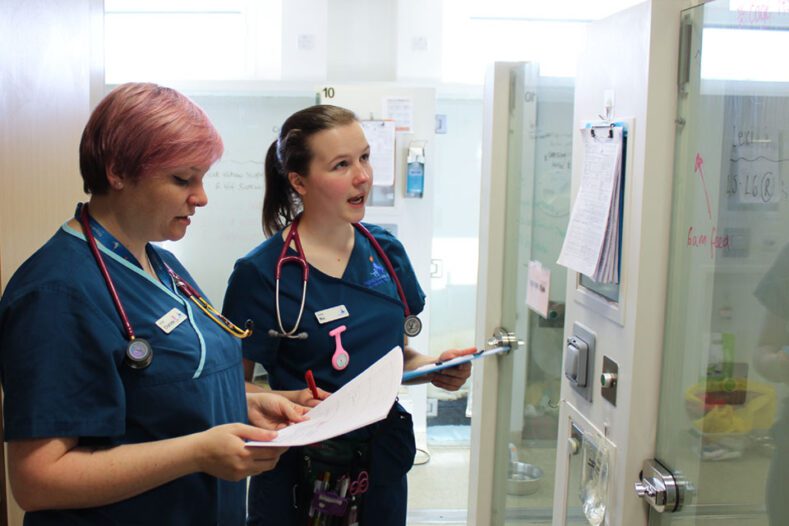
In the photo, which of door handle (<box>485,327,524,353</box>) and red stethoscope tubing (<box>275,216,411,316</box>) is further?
door handle (<box>485,327,524,353</box>)

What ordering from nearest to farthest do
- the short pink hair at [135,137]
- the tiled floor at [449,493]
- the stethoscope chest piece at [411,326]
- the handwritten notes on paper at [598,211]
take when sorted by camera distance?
the short pink hair at [135,137] < the handwritten notes on paper at [598,211] < the stethoscope chest piece at [411,326] < the tiled floor at [449,493]

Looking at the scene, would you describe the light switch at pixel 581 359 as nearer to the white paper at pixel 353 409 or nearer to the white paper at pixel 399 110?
the white paper at pixel 353 409

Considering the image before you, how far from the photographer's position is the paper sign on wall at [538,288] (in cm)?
202

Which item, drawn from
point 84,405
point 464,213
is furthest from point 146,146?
point 464,213

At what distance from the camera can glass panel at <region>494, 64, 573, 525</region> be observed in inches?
77.3

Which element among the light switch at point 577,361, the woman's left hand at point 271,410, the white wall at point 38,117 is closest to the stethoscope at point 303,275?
the woman's left hand at point 271,410

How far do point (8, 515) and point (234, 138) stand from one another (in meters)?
2.82

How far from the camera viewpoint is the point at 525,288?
87.3 inches

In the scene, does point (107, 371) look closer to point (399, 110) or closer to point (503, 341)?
point (503, 341)

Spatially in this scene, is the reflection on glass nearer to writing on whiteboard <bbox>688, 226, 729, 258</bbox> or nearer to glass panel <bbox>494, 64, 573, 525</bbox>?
glass panel <bbox>494, 64, 573, 525</bbox>

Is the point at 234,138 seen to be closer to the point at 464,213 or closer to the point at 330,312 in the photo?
the point at 464,213

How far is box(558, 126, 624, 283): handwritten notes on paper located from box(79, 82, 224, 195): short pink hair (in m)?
0.77

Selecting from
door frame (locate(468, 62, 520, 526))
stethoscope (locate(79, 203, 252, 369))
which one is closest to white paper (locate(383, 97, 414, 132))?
door frame (locate(468, 62, 520, 526))

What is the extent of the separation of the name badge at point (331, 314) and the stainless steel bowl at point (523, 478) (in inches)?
30.9
